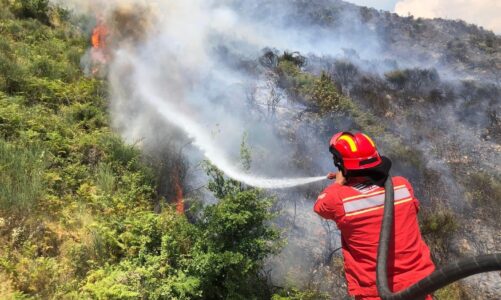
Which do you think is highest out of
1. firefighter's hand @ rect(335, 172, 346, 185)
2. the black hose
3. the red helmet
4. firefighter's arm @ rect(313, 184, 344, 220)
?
the red helmet

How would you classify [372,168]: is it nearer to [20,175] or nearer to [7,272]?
[7,272]

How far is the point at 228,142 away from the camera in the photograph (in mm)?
6910

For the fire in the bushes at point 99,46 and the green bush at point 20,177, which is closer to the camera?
the green bush at point 20,177

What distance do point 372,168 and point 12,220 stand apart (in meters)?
3.41

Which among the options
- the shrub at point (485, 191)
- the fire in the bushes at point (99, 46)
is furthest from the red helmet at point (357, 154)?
the fire in the bushes at point (99, 46)

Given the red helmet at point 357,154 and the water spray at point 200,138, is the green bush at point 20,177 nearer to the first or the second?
the water spray at point 200,138

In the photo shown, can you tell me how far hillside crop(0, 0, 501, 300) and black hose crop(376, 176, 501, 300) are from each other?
1.75m

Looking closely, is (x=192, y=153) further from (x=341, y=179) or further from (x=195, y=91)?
A: (x=341, y=179)

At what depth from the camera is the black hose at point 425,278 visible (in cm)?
145

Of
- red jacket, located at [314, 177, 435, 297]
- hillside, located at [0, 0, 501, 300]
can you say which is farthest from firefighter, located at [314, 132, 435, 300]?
hillside, located at [0, 0, 501, 300]

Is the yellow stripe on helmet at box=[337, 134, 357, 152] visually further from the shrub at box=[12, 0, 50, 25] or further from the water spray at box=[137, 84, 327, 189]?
the shrub at box=[12, 0, 50, 25]

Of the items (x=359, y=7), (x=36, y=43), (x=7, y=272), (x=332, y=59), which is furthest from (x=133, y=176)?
(x=359, y=7)

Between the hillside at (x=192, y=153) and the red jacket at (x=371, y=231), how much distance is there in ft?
4.81

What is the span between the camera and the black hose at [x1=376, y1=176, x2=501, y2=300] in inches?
57.0
